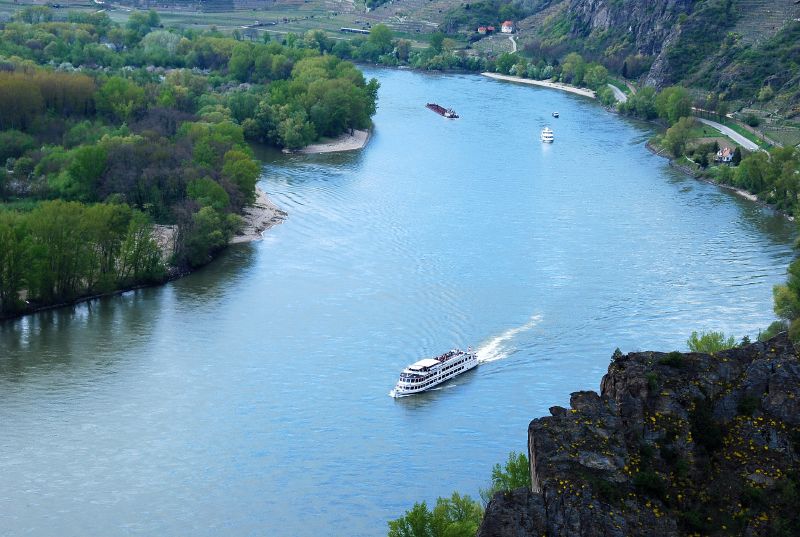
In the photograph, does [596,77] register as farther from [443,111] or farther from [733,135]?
[733,135]

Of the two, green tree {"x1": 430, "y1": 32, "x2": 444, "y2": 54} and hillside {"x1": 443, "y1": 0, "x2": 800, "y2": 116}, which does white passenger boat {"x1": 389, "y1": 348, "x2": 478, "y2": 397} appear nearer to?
hillside {"x1": 443, "y1": 0, "x2": 800, "y2": 116}

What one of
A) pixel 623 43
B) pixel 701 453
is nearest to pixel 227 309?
pixel 701 453

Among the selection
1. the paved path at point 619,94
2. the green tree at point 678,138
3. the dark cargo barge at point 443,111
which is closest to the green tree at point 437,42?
the paved path at point 619,94

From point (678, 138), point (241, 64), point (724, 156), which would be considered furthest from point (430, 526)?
point (241, 64)

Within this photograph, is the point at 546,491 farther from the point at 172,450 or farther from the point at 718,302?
the point at 718,302

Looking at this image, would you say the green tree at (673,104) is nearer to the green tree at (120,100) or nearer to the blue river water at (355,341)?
the blue river water at (355,341)

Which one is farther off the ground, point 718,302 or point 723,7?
point 723,7
